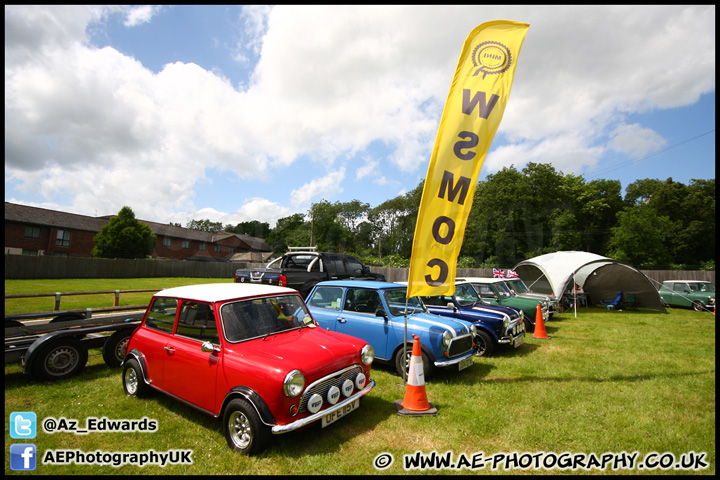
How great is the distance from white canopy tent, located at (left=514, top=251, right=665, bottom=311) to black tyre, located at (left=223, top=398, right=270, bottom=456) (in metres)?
15.2

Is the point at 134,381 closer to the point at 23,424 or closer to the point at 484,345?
the point at 23,424

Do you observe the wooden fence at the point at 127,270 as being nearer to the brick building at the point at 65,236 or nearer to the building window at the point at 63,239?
the brick building at the point at 65,236

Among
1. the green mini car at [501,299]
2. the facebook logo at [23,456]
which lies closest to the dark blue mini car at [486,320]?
the green mini car at [501,299]

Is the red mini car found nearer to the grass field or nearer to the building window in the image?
the grass field

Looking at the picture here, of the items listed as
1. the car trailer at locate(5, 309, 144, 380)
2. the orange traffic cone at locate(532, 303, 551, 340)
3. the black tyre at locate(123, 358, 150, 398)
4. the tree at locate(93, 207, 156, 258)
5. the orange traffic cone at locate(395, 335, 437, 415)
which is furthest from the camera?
the tree at locate(93, 207, 156, 258)

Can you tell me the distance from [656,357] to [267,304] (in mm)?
9073

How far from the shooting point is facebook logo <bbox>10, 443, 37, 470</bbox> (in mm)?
3477

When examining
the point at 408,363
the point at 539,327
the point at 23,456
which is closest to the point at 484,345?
the point at 408,363

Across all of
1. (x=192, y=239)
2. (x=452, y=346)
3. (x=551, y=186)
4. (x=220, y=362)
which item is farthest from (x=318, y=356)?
(x=192, y=239)

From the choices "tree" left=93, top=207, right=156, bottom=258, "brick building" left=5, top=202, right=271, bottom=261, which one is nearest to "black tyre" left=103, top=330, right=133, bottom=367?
"brick building" left=5, top=202, right=271, bottom=261

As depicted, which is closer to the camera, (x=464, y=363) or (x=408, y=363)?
(x=408, y=363)

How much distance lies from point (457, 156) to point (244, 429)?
16.3ft

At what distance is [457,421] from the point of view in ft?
14.8

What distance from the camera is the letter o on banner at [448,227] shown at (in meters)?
5.72
